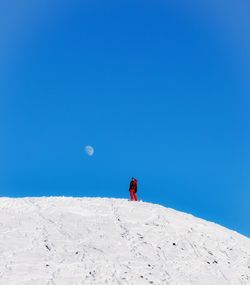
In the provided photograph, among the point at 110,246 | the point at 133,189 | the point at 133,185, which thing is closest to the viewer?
the point at 110,246

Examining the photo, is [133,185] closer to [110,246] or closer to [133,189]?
[133,189]

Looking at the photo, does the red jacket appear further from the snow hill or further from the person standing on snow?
the snow hill

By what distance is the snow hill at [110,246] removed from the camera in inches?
757

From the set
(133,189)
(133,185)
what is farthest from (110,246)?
(133,189)

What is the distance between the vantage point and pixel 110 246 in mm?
22000

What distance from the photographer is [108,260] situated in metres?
20.5

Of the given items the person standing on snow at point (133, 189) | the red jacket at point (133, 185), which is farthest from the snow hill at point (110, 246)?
the red jacket at point (133, 185)

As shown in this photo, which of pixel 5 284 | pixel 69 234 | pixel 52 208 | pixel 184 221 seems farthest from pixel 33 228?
pixel 184 221

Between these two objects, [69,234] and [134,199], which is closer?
[69,234]

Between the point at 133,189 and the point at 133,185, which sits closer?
the point at 133,185

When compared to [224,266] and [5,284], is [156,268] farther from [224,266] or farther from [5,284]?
[5,284]

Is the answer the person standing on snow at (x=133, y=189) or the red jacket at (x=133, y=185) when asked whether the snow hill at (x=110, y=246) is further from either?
the red jacket at (x=133, y=185)

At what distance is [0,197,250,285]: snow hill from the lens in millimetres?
19219

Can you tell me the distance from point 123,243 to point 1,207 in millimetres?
8192
